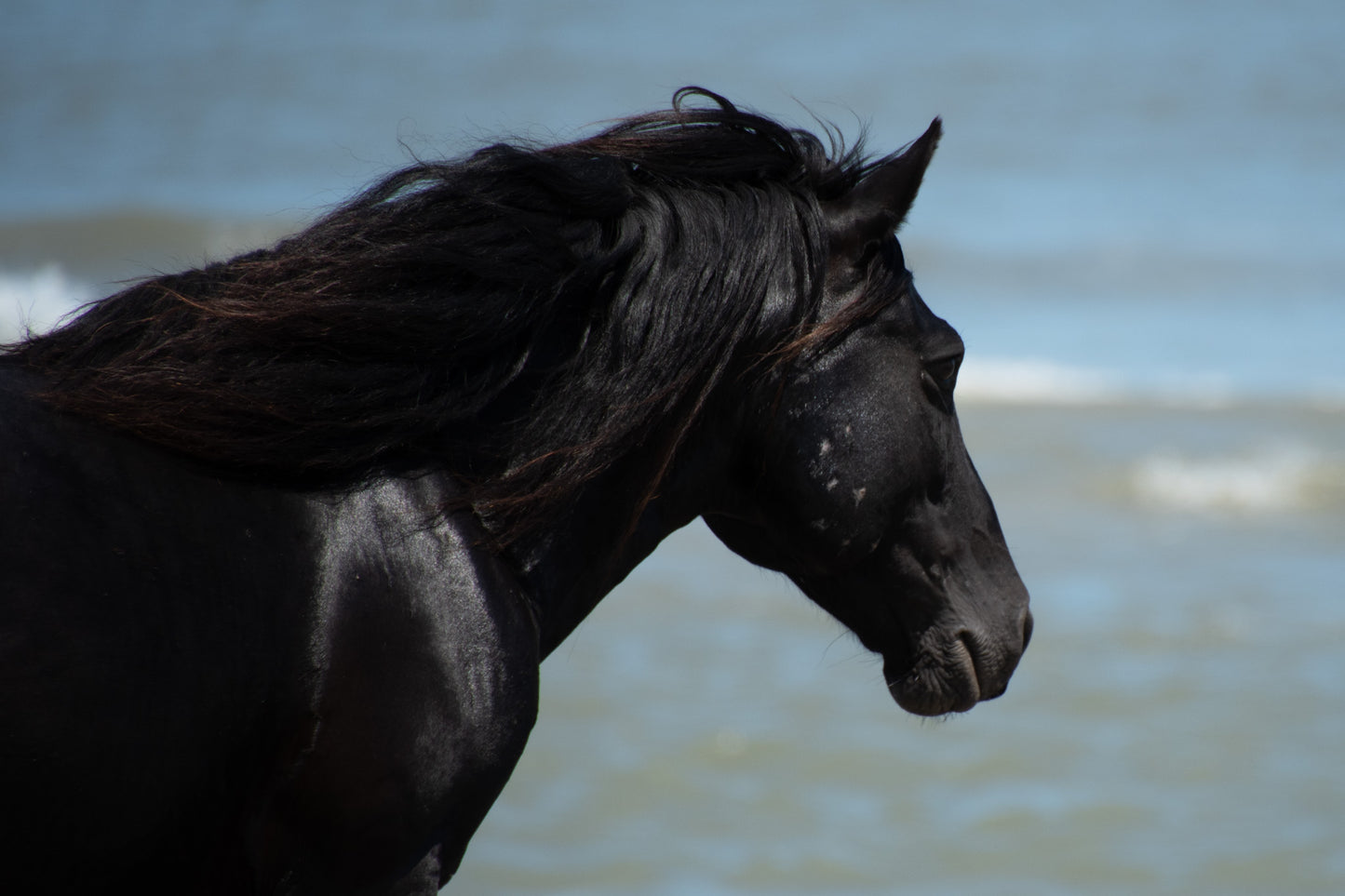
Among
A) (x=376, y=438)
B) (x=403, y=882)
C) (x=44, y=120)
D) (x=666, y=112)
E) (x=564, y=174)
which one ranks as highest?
(x=44, y=120)

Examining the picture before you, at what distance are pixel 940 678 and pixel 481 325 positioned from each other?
3.03ft

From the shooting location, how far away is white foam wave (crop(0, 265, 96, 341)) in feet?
26.9

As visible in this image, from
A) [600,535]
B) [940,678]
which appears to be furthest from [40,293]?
[940,678]

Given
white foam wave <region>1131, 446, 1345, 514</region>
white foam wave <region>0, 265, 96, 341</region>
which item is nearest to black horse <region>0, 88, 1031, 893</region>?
white foam wave <region>0, 265, 96, 341</region>

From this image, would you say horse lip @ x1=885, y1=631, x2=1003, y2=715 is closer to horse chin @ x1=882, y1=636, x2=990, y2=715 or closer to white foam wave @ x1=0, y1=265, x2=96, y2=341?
horse chin @ x1=882, y1=636, x2=990, y2=715

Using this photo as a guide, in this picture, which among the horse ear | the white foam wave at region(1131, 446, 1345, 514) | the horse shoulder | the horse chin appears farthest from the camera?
the white foam wave at region(1131, 446, 1345, 514)

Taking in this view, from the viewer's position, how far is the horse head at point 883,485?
1.86 metres

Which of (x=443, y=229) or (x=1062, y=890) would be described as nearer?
(x=443, y=229)

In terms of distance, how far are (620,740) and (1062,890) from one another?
1.82 m

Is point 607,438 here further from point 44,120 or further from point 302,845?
point 44,120

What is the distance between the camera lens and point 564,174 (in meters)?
1.76

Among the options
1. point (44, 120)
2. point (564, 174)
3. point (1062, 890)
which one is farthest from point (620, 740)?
point (44, 120)

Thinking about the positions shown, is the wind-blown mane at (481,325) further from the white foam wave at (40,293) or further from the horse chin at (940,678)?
the white foam wave at (40,293)

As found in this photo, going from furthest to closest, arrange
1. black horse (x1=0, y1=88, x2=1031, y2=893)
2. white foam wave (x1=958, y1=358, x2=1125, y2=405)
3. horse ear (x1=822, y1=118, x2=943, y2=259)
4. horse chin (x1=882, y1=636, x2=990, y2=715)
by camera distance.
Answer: white foam wave (x1=958, y1=358, x2=1125, y2=405) < horse chin (x1=882, y1=636, x2=990, y2=715) < horse ear (x1=822, y1=118, x2=943, y2=259) < black horse (x1=0, y1=88, x2=1031, y2=893)
